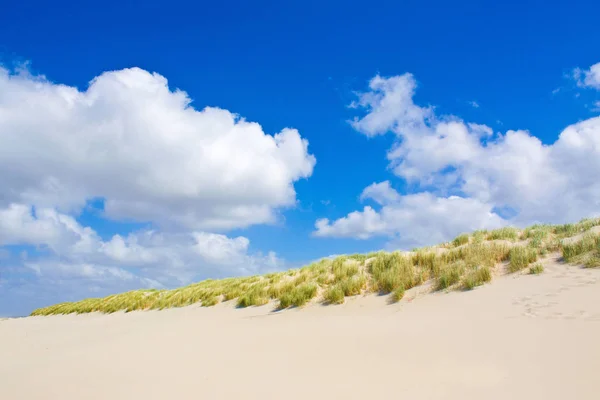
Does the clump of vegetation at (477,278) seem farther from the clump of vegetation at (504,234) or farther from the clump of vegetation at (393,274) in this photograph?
the clump of vegetation at (504,234)

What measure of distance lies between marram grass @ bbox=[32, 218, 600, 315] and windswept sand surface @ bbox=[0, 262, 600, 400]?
2.20 feet

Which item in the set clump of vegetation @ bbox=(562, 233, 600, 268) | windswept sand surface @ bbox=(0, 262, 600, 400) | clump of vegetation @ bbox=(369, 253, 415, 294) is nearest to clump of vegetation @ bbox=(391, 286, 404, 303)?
clump of vegetation @ bbox=(369, 253, 415, 294)

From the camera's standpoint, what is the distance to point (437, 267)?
31.6ft

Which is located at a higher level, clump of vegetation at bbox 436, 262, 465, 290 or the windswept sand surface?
clump of vegetation at bbox 436, 262, 465, 290

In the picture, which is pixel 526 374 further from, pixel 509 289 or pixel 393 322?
pixel 509 289

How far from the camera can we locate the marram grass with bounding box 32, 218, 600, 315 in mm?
8680

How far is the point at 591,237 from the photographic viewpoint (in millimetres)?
9023

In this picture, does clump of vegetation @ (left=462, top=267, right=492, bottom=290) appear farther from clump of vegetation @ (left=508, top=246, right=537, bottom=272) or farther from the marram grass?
clump of vegetation @ (left=508, top=246, right=537, bottom=272)

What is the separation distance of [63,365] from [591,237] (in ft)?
37.3

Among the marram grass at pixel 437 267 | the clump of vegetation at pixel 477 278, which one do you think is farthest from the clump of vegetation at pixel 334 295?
the clump of vegetation at pixel 477 278

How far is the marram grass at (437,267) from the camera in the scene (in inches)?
342

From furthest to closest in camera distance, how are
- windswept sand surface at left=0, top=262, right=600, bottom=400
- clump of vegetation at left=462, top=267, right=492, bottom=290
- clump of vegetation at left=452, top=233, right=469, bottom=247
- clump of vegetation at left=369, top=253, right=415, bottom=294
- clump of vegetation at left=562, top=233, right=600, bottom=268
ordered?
clump of vegetation at left=452, top=233, right=469, bottom=247 → clump of vegetation at left=369, top=253, right=415, bottom=294 → clump of vegetation at left=462, top=267, right=492, bottom=290 → clump of vegetation at left=562, top=233, right=600, bottom=268 → windswept sand surface at left=0, top=262, right=600, bottom=400

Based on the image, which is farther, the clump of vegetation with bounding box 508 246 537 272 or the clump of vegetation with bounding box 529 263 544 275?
the clump of vegetation with bounding box 508 246 537 272

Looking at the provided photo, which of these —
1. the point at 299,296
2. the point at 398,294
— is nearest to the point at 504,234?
the point at 398,294
